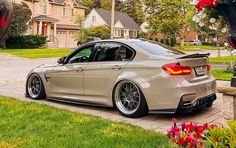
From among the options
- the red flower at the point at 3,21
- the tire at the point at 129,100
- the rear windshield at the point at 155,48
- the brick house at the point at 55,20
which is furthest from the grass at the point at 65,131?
the brick house at the point at 55,20

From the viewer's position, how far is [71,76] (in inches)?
275

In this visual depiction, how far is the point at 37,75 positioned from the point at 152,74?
3.13 m

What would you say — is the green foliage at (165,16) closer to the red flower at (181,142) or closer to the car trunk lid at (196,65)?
the car trunk lid at (196,65)

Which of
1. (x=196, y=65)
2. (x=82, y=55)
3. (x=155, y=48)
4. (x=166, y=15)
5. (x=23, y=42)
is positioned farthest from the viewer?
(x=166, y=15)

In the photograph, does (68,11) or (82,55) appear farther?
(68,11)

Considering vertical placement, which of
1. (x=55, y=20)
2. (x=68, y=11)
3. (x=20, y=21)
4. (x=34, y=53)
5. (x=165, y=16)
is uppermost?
(x=68, y=11)

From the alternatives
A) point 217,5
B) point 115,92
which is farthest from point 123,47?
point 217,5

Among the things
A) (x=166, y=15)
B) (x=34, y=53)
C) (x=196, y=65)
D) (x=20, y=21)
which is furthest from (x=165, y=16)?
(x=196, y=65)

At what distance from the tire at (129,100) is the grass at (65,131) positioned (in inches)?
Result: 27.8

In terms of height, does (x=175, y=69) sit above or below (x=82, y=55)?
below

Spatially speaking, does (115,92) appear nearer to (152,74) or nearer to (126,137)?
(152,74)

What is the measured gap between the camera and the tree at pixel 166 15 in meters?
40.4

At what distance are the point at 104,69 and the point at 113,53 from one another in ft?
1.25

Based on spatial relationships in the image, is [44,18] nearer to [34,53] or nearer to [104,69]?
[34,53]
